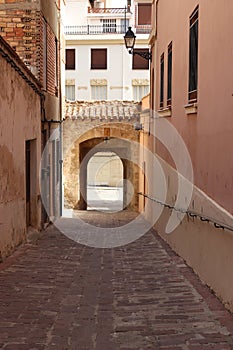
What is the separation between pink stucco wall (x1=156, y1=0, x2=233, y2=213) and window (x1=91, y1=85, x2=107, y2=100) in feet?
89.8

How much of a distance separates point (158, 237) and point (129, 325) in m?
7.62

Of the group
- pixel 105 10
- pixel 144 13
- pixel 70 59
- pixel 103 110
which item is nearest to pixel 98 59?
pixel 70 59

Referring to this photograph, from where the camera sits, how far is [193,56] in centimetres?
864

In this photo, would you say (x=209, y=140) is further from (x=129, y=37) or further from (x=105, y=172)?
(x=105, y=172)

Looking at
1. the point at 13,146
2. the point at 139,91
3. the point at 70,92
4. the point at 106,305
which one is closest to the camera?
the point at 106,305

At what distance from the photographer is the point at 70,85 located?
37.0 meters

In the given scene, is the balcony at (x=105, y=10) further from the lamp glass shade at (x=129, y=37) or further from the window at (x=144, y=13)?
the lamp glass shade at (x=129, y=37)

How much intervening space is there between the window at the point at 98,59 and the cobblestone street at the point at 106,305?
91.6ft

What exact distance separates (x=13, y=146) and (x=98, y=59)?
91.8 ft

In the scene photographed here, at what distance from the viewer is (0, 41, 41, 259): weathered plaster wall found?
8680mm

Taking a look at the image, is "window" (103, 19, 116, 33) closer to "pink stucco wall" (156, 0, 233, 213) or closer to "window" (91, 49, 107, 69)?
"window" (91, 49, 107, 69)

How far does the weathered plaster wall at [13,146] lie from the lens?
868cm

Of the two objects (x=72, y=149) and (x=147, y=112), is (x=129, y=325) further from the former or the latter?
(x=72, y=149)

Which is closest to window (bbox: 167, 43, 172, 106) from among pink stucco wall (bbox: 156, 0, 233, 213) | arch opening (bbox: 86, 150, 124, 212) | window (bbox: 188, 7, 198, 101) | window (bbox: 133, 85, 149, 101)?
pink stucco wall (bbox: 156, 0, 233, 213)
